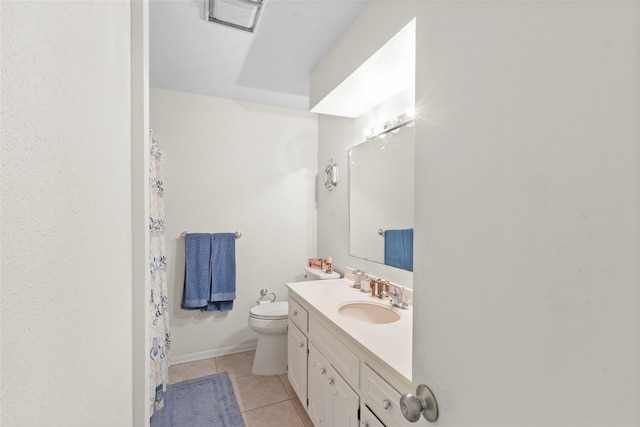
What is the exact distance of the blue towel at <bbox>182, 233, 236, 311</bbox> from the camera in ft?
7.97

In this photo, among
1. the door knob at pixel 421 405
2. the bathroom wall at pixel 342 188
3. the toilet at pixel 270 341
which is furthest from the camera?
the toilet at pixel 270 341

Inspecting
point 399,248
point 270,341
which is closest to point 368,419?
point 399,248

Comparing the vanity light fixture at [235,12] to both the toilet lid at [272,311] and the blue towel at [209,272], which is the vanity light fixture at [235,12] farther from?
the toilet lid at [272,311]

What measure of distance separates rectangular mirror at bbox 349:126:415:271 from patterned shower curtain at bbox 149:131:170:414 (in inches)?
53.5

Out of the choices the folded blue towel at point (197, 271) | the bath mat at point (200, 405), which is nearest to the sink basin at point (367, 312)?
the bath mat at point (200, 405)

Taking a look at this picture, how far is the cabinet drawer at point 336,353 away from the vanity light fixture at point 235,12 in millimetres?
1648

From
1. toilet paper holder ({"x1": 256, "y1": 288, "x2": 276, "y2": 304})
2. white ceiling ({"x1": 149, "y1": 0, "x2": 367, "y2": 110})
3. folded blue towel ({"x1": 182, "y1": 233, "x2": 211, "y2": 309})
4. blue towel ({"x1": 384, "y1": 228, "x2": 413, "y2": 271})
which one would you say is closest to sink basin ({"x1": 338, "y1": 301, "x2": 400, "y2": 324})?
blue towel ({"x1": 384, "y1": 228, "x2": 413, "y2": 271})

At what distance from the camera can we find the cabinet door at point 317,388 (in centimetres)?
147

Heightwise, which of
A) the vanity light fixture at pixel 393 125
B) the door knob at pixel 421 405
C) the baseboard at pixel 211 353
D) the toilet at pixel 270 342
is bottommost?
the baseboard at pixel 211 353

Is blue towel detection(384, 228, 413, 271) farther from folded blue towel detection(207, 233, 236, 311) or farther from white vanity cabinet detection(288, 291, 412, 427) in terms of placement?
folded blue towel detection(207, 233, 236, 311)

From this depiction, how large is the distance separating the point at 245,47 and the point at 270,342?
2.11 metres

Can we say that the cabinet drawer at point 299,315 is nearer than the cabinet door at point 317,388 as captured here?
No
